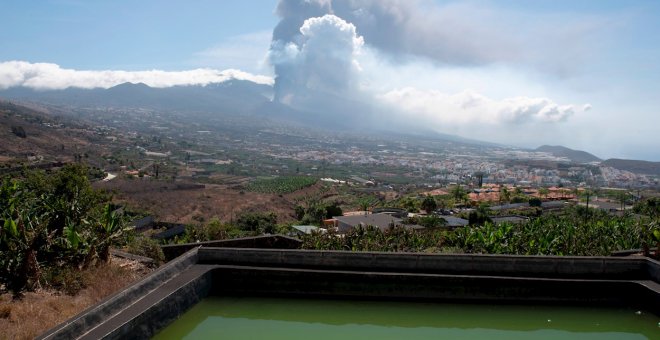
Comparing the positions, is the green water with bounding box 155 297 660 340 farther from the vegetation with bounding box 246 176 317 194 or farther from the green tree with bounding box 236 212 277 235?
the vegetation with bounding box 246 176 317 194

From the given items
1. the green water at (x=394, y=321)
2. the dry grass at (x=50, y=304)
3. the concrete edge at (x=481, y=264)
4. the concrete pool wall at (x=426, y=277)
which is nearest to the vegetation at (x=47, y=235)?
the dry grass at (x=50, y=304)

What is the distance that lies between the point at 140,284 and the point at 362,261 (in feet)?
13.6

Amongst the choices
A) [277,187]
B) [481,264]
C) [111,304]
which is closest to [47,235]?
[111,304]

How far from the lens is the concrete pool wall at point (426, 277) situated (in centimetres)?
942

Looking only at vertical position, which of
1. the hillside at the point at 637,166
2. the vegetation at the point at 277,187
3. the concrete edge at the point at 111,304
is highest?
the concrete edge at the point at 111,304

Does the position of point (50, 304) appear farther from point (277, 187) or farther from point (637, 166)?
point (637, 166)

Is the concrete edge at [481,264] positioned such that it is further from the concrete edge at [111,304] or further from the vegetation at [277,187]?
the vegetation at [277,187]

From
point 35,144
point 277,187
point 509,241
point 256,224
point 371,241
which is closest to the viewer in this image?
point 371,241

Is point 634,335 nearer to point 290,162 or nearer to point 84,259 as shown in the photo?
point 84,259

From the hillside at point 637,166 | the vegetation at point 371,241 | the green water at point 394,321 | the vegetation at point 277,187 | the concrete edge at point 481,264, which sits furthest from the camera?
the hillside at point 637,166

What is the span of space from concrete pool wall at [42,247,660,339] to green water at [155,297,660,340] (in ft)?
0.72

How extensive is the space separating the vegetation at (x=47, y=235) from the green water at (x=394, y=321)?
2426mm

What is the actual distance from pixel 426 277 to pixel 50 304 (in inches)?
250

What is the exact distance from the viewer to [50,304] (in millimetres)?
7734
